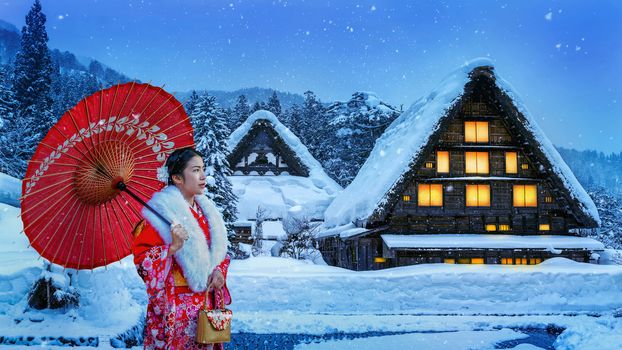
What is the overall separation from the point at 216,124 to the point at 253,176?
11670 mm

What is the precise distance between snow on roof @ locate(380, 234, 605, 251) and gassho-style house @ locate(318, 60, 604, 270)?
0.14 ft

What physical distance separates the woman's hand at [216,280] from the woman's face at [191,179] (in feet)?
2.06

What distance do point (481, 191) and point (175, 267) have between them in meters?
15.9

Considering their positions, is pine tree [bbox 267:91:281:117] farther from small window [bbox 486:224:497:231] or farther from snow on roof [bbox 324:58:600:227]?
small window [bbox 486:224:497:231]

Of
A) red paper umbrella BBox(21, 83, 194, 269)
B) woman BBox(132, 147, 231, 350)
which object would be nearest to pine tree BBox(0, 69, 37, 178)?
red paper umbrella BBox(21, 83, 194, 269)

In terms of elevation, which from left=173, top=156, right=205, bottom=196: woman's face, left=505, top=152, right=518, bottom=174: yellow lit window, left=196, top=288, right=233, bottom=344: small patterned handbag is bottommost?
left=196, top=288, right=233, bottom=344: small patterned handbag

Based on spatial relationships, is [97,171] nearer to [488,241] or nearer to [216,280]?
[216,280]

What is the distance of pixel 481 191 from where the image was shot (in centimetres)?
1808

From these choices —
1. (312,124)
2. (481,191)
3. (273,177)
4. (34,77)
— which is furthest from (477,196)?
(34,77)

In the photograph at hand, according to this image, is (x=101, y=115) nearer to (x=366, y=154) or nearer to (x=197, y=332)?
(x=197, y=332)

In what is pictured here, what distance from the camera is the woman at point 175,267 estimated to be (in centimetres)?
357

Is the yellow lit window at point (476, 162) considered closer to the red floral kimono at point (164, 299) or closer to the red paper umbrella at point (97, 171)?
A: the red paper umbrella at point (97, 171)

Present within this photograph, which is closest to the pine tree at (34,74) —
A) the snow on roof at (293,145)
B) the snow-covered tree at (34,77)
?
the snow-covered tree at (34,77)

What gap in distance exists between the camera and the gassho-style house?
17328mm
